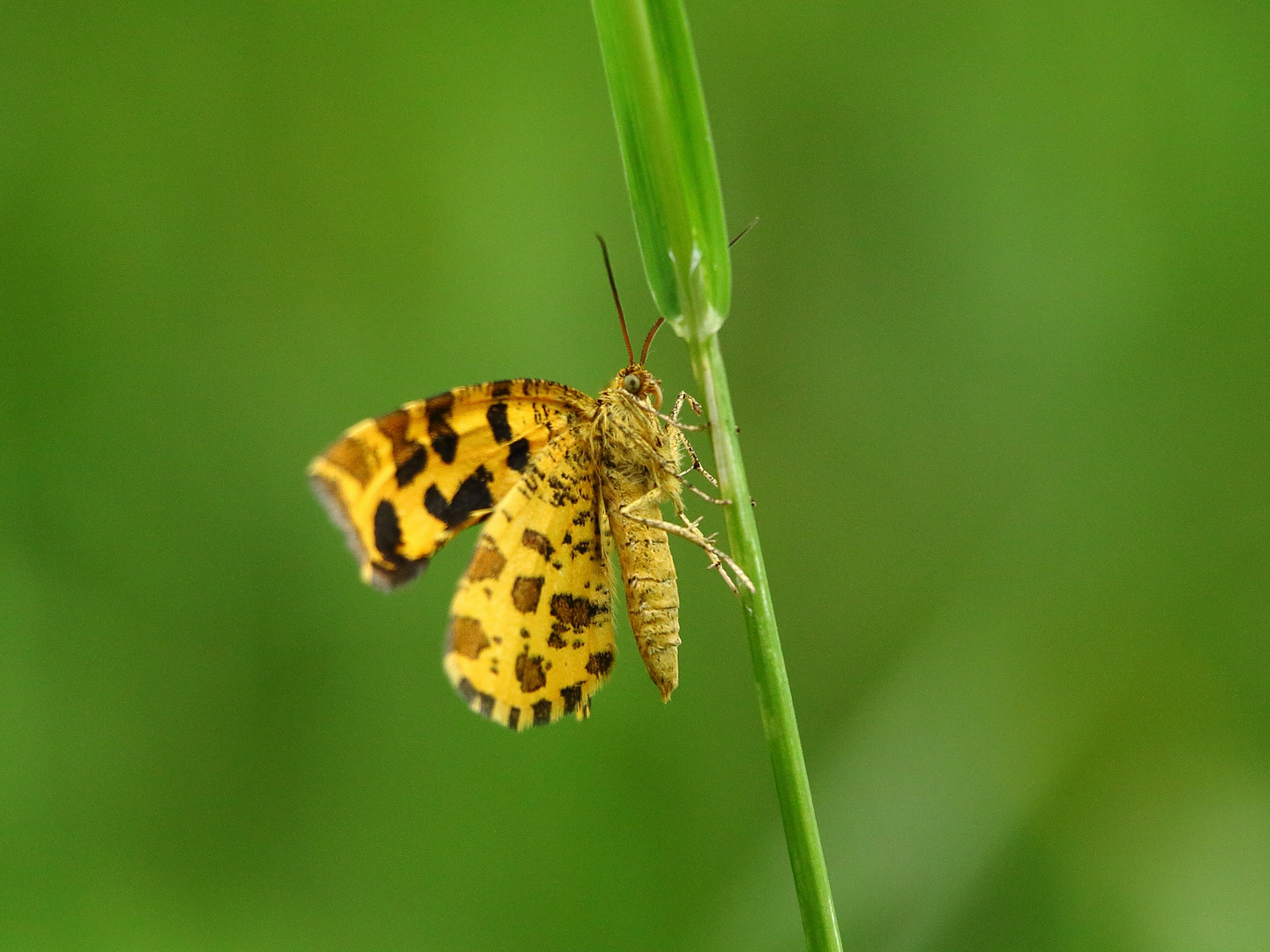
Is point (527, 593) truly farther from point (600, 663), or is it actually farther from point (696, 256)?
point (696, 256)

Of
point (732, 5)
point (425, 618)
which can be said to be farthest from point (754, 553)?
point (732, 5)

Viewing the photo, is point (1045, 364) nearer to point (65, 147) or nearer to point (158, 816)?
point (158, 816)

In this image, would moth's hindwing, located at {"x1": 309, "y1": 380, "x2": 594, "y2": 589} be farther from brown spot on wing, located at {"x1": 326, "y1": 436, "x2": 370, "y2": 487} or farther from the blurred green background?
the blurred green background

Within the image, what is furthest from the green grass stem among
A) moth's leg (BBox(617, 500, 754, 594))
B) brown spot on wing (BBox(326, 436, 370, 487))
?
brown spot on wing (BBox(326, 436, 370, 487))

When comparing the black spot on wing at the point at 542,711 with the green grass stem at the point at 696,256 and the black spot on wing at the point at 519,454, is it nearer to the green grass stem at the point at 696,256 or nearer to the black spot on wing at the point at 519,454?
the black spot on wing at the point at 519,454

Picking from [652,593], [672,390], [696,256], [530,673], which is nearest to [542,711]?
[530,673]

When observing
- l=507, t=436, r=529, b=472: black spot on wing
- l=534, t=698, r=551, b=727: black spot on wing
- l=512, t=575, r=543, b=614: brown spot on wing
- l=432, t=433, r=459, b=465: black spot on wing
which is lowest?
l=534, t=698, r=551, b=727: black spot on wing
